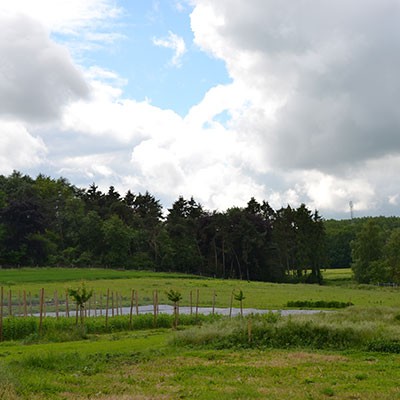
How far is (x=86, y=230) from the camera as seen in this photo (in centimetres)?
11931

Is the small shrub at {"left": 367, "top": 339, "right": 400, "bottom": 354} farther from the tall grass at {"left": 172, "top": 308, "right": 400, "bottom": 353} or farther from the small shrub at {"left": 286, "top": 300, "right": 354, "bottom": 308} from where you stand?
the small shrub at {"left": 286, "top": 300, "right": 354, "bottom": 308}

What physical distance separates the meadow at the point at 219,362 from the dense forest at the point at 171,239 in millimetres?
80086

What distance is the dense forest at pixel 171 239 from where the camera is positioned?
11300cm

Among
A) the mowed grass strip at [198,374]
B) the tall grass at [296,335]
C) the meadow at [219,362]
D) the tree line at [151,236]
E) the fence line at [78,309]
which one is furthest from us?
the tree line at [151,236]

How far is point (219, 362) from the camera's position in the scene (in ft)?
75.8

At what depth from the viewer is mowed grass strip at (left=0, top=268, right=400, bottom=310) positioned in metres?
63.9

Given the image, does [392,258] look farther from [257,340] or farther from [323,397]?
[323,397]

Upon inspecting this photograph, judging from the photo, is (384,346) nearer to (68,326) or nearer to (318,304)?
(68,326)

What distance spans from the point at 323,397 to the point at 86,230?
4206 inches

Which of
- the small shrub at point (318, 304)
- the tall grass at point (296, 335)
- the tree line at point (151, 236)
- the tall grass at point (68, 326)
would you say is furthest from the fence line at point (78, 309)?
the tree line at point (151, 236)

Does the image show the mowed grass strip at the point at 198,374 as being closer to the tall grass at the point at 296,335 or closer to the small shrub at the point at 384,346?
the small shrub at the point at 384,346

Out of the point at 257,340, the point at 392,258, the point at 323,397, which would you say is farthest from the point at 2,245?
the point at 323,397

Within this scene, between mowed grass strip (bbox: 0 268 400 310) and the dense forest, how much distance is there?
543 inches

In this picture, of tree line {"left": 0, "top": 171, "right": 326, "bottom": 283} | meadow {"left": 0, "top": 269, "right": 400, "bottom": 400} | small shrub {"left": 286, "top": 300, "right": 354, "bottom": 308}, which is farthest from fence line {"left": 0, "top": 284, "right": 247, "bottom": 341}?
tree line {"left": 0, "top": 171, "right": 326, "bottom": 283}
